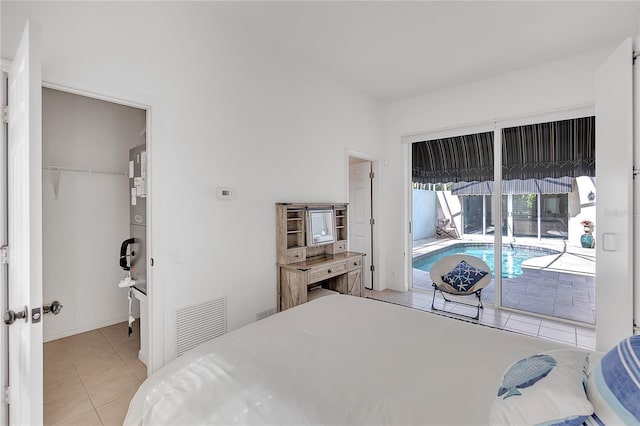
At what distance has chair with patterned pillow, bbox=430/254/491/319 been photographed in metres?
3.59

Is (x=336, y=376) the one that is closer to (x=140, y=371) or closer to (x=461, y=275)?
(x=140, y=371)

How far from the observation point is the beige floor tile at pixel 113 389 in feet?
6.96

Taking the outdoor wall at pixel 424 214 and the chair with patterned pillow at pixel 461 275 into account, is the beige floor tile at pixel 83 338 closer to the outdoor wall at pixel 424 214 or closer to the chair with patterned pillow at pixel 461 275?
the chair with patterned pillow at pixel 461 275

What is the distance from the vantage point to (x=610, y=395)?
79 cm

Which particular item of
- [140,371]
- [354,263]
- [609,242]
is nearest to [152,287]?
[140,371]

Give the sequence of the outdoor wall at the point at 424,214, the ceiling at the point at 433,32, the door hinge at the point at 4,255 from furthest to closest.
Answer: the outdoor wall at the point at 424,214 → the ceiling at the point at 433,32 → the door hinge at the point at 4,255

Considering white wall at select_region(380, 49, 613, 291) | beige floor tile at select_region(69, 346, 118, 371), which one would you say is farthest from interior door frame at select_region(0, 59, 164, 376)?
white wall at select_region(380, 49, 613, 291)

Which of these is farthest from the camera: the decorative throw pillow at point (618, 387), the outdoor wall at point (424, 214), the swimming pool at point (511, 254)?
the outdoor wall at point (424, 214)

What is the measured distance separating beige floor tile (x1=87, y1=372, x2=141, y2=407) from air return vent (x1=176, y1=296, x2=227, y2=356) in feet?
1.23

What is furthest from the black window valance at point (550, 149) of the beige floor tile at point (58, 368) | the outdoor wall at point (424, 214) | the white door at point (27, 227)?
the beige floor tile at point (58, 368)

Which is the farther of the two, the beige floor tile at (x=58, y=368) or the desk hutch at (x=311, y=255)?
the desk hutch at (x=311, y=255)

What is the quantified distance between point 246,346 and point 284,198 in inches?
80.5

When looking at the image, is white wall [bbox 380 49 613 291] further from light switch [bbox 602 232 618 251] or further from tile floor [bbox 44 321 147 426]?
tile floor [bbox 44 321 147 426]

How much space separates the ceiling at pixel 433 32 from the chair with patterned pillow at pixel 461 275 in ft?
7.93
